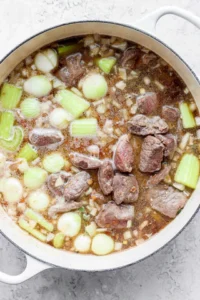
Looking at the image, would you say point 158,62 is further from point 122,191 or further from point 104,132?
point 122,191

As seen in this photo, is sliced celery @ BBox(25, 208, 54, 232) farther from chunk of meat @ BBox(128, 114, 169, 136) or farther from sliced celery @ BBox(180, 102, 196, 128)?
sliced celery @ BBox(180, 102, 196, 128)

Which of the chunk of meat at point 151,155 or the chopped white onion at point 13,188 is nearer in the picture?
the chunk of meat at point 151,155

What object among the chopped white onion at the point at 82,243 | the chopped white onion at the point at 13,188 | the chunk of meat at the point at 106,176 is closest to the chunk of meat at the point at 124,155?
the chunk of meat at the point at 106,176

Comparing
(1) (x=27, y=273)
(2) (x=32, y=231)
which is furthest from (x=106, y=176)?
(1) (x=27, y=273)

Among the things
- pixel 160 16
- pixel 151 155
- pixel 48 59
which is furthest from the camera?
pixel 48 59

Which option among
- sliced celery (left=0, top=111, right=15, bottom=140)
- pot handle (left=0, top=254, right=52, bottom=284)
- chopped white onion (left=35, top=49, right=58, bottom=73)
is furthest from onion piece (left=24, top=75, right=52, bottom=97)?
pot handle (left=0, top=254, right=52, bottom=284)

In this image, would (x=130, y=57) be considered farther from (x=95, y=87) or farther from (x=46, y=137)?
(x=46, y=137)

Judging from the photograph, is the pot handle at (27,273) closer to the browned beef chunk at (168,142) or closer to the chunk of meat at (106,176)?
the chunk of meat at (106,176)
